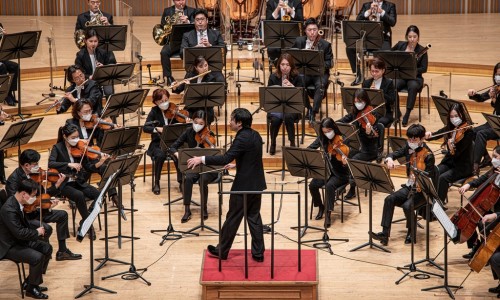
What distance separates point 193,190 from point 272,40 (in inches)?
86.0

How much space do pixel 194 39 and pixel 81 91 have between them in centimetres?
178

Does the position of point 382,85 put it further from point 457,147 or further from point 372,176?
point 372,176

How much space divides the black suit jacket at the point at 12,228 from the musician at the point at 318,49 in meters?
4.12

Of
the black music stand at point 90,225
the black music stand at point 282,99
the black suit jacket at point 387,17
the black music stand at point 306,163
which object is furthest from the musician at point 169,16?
the black music stand at point 90,225

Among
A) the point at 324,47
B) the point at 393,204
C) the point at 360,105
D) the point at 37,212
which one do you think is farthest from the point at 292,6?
the point at 37,212

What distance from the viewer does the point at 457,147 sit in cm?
859

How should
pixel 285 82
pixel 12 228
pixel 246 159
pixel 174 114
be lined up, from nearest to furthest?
pixel 12 228
pixel 246 159
pixel 174 114
pixel 285 82

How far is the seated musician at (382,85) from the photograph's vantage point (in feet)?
31.8

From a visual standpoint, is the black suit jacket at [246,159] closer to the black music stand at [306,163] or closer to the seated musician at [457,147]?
the black music stand at [306,163]

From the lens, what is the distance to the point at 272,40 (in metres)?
10.8

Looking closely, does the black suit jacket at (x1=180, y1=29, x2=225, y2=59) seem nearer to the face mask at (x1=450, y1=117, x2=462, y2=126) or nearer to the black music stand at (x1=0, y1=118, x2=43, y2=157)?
the black music stand at (x1=0, y1=118, x2=43, y2=157)

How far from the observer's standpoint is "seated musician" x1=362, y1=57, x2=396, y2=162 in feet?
31.8

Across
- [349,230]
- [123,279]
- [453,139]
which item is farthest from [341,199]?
[123,279]

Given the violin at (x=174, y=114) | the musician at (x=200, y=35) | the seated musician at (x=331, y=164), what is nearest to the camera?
the seated musician at (x=331, y=164)
